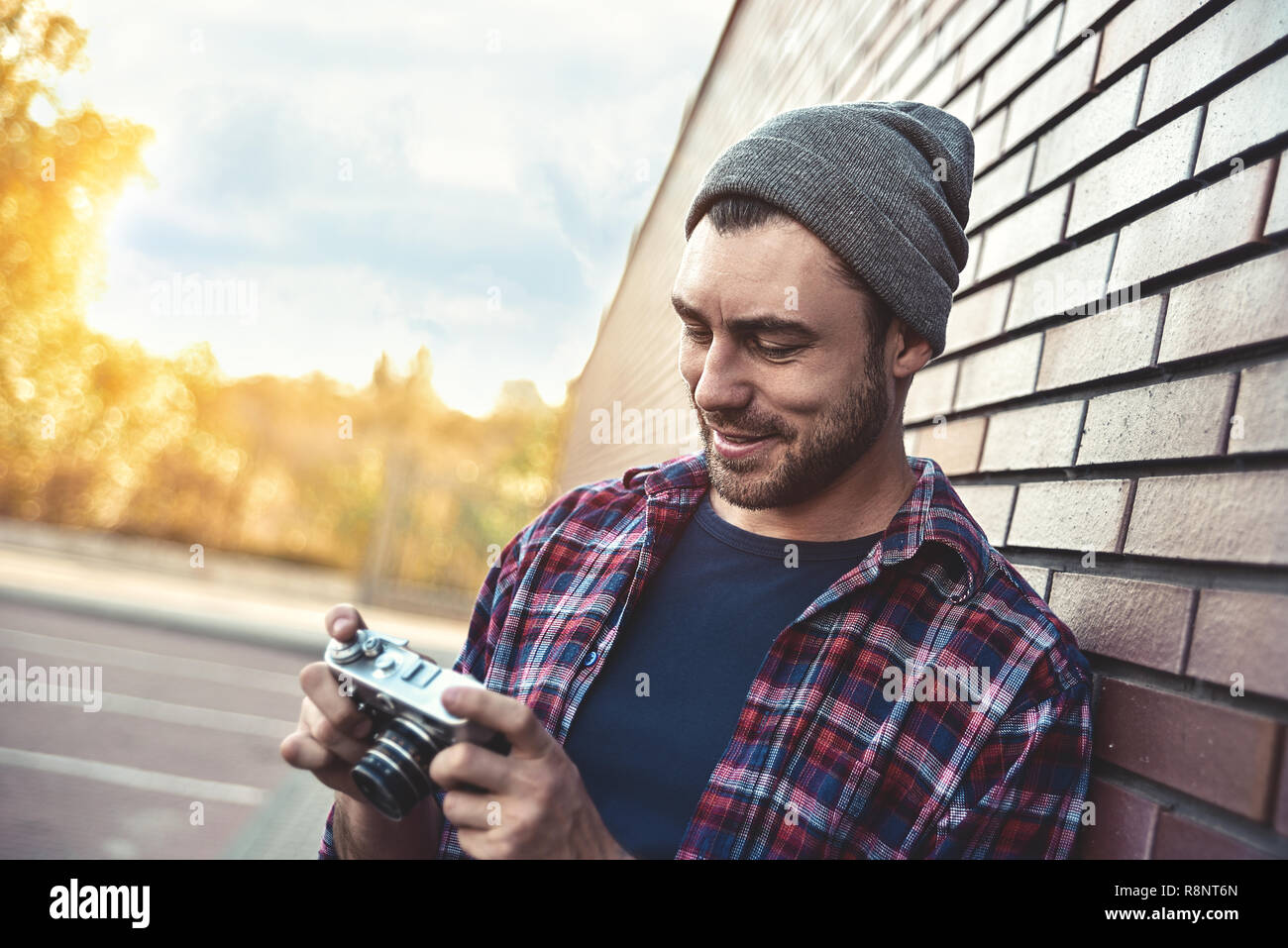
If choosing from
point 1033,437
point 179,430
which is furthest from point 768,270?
point 179,430

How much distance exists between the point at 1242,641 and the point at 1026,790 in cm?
39

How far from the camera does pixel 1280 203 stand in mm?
1124

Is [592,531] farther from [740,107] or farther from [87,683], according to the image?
[87,683]

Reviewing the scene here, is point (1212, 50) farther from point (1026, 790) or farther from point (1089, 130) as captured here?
point (1026, 790)

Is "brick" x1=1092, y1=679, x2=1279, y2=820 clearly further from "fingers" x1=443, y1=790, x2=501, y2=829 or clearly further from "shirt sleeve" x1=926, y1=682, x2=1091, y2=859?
"fingers" x1=443, y1=790, x2=501, y2=829

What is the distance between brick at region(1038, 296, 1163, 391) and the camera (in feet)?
4.59

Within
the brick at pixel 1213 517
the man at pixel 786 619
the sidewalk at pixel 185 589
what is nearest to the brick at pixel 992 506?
the man at pixel 786 619

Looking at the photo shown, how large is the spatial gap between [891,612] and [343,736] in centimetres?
90

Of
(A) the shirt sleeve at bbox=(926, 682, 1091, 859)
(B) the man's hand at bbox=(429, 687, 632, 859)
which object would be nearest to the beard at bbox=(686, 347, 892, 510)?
(A) the shirt sleeve at bbox=(926, 682, 1091, 859)

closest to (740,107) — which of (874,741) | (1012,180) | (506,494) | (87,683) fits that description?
(1012,180)

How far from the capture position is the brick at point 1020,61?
5.91 ft

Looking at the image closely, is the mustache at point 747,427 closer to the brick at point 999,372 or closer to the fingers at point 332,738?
the brick at point 999,372

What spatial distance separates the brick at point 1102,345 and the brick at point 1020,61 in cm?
60
